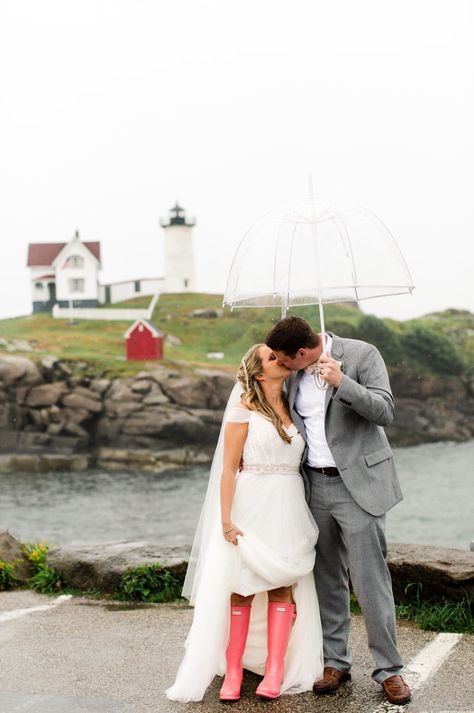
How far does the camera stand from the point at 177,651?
500cm

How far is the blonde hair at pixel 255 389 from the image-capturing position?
168 inches

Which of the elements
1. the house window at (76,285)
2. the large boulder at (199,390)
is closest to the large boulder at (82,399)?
the large boulder at (199,390)

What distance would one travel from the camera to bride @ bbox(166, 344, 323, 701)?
4215mm

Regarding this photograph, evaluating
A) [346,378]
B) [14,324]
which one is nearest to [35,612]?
[346,378]

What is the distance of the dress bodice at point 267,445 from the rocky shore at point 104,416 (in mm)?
67274

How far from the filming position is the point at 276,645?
4.20m

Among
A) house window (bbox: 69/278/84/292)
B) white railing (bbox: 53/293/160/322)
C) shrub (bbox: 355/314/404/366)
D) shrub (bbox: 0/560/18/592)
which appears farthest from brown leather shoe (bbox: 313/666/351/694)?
house window (bbox: 69/278/84/292)

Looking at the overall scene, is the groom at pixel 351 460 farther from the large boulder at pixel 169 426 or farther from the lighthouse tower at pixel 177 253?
the lighthouse tower at pixel 177 253

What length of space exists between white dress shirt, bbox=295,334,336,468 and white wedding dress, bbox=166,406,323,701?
63 millimetres

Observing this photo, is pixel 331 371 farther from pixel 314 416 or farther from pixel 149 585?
pixel 149 585

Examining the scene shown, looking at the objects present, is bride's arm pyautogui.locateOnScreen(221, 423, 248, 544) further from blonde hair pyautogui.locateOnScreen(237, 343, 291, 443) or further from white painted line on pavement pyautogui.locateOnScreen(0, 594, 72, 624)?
white painted line on pavement pyautogui.locateOnScreen(0, 594, 72, 624)

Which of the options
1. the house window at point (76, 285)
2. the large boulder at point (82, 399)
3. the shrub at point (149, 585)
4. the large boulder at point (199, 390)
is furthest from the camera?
the house window at point (76, 285)

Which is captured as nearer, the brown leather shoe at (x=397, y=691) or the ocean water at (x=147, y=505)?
the brown leather shoe at (x=397, y=691)

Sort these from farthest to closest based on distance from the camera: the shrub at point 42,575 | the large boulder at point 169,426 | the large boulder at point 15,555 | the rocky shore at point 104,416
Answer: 1. the rocky shore at point 104,416
2. the large boulder at point 169,426
3. the large boulder at point 15,555
4. the shrub at point 42,575
